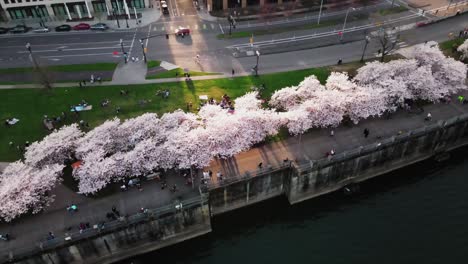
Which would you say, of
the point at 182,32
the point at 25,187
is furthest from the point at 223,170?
the point at 182,32

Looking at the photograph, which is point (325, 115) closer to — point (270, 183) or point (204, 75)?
point (270, 183)

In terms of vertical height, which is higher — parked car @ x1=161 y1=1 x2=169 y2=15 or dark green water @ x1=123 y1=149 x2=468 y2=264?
parked car @ x1=161 y1=1 x2=169 y2=15

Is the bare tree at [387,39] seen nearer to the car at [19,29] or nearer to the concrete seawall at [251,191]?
the concrete seawall at [251,191]

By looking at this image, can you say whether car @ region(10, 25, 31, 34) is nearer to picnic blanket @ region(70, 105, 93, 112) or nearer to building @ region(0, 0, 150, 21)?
building @ region(0, 0, 150, 21)

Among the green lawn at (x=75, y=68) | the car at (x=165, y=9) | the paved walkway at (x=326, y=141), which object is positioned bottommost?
the paved walkway at (x=326, y=141)

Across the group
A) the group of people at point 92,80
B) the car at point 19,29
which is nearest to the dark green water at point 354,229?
the group of people at point 92,80

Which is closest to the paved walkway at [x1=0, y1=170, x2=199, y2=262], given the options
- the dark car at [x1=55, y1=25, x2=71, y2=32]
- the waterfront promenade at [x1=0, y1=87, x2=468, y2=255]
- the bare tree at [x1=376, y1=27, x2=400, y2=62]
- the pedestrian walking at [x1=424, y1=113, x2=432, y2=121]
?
the waterfront promenade at [x1=0, y1=87, x2=468, y2=255]

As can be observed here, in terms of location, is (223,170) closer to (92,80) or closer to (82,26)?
(92,80)
